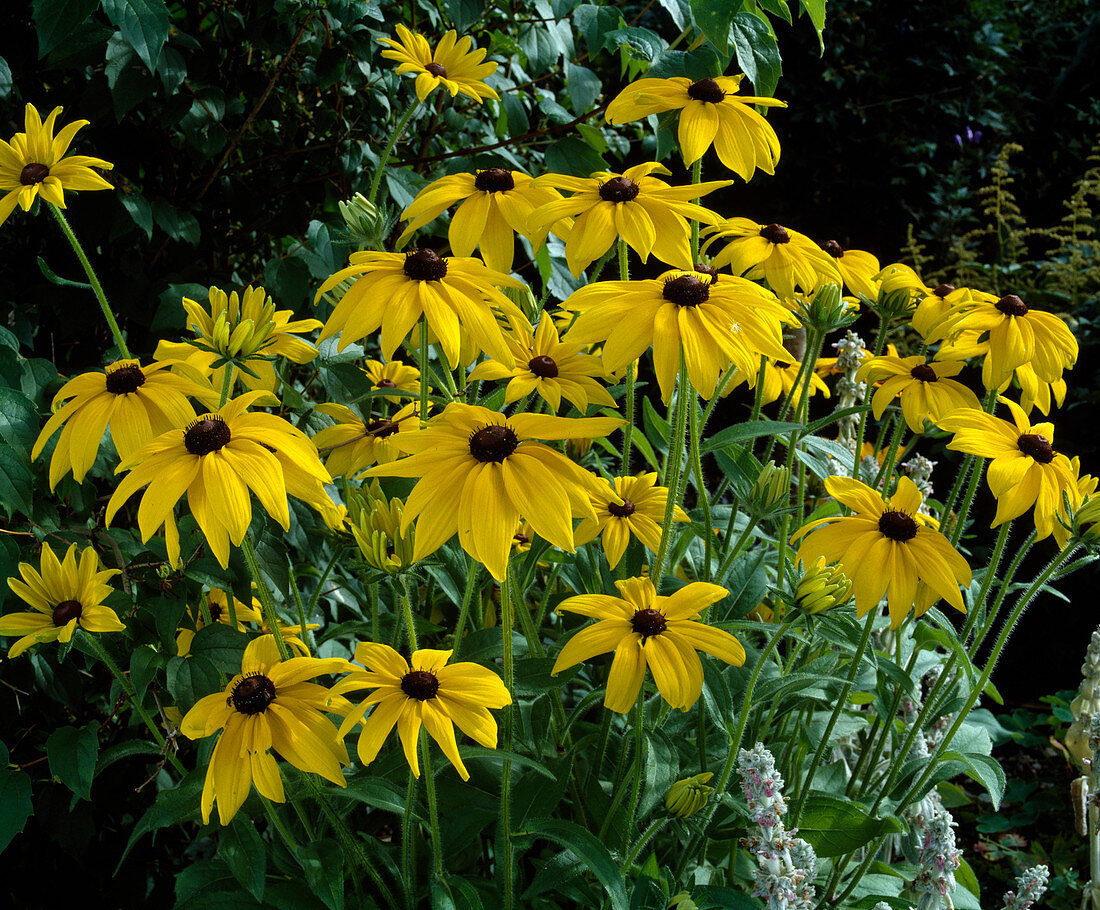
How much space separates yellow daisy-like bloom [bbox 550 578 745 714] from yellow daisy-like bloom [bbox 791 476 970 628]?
0.15 meters

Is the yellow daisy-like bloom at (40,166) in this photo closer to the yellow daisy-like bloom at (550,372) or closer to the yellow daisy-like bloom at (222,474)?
the yellow daisy-like bloom at (222,474)

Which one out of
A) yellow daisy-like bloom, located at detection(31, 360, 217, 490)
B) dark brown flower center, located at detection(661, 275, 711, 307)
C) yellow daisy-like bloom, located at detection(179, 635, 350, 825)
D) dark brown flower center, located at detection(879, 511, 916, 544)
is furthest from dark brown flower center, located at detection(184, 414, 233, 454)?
dark brown flower center, located at detection(879, 511, 916, 544)

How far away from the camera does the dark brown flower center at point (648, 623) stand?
93cm

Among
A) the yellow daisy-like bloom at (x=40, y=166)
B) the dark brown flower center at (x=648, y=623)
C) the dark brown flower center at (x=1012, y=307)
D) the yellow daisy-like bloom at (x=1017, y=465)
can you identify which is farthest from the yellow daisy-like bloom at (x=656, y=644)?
the yellow daisy-like bloom at (x=40, y=166)

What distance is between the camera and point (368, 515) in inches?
36.4

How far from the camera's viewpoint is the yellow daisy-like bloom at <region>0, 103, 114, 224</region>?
40.9 inches

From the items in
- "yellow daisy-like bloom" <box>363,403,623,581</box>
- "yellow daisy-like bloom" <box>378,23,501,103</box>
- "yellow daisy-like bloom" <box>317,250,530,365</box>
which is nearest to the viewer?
"yellow daisy-like bloom" <box>363,403,623,581</box>

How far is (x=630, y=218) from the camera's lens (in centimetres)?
96

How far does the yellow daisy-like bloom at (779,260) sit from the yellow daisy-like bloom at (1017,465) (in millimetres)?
237

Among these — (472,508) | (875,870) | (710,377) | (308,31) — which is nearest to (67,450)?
(472,508)

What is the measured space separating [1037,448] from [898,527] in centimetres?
19

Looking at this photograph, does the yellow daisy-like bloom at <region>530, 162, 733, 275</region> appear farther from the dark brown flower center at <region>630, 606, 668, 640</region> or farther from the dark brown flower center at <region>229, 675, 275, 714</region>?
the dark brown flower center at <region>229, 675, 275, 714</region>

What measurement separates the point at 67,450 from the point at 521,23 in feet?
3.80

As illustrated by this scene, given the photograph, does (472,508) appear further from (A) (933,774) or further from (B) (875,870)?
(B) (875,870)
